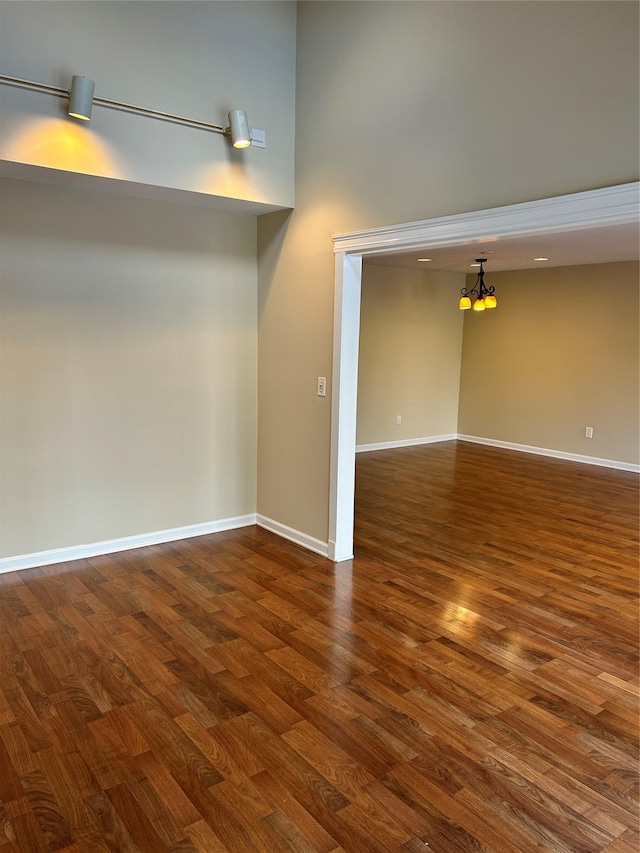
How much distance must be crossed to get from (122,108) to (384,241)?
167 centimetres

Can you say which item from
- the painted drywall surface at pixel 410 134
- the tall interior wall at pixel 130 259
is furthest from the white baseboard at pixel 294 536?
the tall interior wall at pixel 130 259

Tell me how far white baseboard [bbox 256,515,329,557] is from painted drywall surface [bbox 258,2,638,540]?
53 mm

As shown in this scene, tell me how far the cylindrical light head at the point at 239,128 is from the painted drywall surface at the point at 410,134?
572 mm

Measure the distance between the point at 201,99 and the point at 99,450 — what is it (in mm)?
2322

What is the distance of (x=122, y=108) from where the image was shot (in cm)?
339

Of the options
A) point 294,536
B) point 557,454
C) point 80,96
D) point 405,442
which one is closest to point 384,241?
point 80,96

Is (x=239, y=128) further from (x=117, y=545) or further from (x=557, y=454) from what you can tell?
(x=557, y=454)

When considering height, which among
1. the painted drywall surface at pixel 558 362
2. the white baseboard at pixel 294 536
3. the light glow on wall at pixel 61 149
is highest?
the light glow on wall at pixel 61 149

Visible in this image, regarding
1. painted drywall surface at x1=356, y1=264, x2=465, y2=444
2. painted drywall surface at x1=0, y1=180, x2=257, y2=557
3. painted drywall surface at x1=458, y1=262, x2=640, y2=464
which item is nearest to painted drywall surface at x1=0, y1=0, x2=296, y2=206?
painted drywall surface at x1=0, y1=180, x2=257, y2=557

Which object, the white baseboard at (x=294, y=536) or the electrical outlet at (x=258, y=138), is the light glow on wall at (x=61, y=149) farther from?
the white baseboard at (x=294, y=536)

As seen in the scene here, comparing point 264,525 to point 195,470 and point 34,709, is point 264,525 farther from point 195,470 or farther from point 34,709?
point 34,709

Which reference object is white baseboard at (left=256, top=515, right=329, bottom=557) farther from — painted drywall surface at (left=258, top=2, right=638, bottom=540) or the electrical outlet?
the electrical outlet

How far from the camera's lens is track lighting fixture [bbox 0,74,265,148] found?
3.07m

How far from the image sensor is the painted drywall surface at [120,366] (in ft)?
12.0
